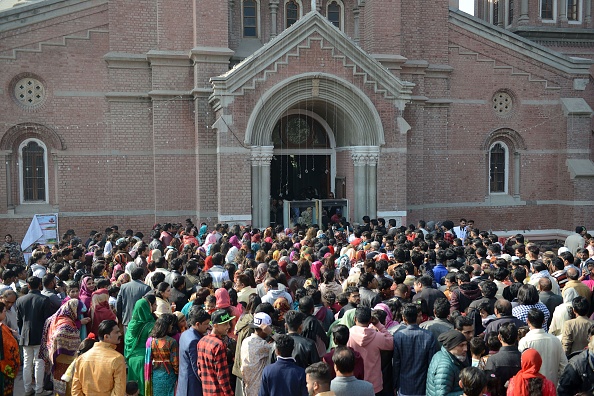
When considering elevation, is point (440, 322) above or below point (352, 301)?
below

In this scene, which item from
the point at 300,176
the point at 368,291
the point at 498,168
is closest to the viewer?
→ the point at 368,291

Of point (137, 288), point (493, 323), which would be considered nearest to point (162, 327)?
point (137, 288)

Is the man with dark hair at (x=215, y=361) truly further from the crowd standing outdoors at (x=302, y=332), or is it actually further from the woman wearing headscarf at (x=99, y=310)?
the woman wearing headscarf at (x=99, y=310)

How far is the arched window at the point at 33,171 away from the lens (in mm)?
19156

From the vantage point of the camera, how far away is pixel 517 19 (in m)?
28.1

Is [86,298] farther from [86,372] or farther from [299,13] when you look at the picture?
[299,13]

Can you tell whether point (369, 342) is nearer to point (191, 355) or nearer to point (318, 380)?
point (318, 380)

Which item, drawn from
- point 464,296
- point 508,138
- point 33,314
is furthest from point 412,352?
point 508,138

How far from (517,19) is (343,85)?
1297cm

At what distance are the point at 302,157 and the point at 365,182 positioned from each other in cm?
298

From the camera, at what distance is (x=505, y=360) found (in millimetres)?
6445

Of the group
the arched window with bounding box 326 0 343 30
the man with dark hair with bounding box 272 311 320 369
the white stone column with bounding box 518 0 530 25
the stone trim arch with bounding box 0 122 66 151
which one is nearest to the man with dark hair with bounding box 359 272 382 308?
the man with dark hair with bounding box 272 311 320 369

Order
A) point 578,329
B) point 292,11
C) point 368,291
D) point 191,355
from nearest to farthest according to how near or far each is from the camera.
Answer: point 191,355 < point 578,329 < point 368,291 < point 292,11

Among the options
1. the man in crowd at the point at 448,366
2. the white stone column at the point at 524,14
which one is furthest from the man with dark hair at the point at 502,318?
the white stone column at the point at 524,14
